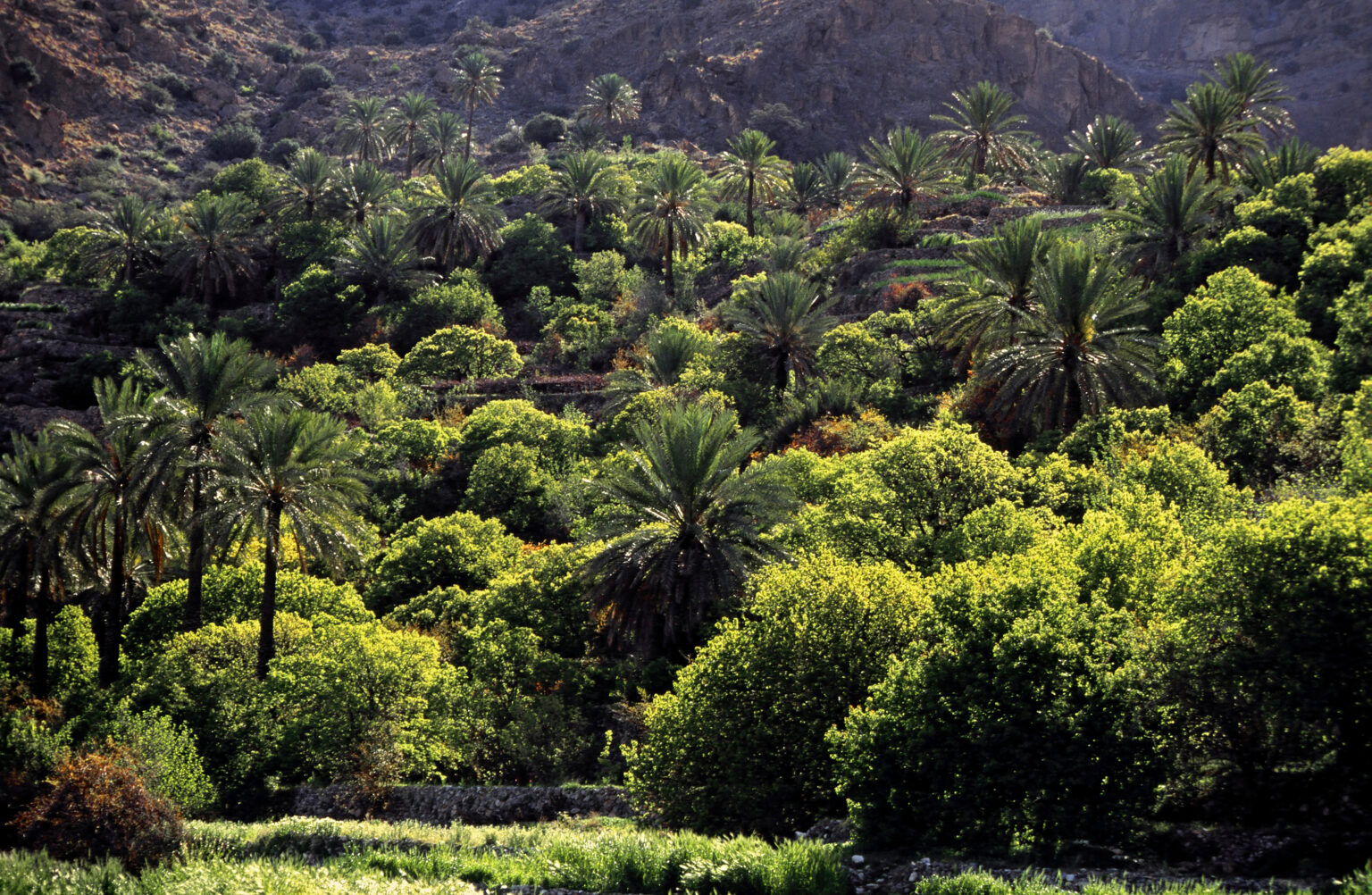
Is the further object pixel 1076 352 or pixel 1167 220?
pixel 1167 220

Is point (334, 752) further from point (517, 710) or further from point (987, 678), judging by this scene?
point (987, 678)

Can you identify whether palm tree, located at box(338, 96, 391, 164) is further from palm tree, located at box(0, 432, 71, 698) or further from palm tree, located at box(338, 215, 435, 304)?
palm tree, located at box(0, 432, 71, 698)

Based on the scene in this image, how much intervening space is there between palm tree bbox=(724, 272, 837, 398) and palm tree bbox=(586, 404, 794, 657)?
61.6ft

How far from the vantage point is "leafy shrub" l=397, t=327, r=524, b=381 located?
60594 mm

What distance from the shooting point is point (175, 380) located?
34.0 meters

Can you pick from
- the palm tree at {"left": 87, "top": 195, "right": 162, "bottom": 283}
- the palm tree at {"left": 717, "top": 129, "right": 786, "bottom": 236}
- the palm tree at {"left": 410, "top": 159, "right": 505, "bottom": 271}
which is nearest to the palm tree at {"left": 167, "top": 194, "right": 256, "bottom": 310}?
the palm tree at {"left": 87, "top": 195, "right": 162, "bottom": 283}

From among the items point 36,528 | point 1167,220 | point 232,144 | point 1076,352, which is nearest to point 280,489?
point 36,528

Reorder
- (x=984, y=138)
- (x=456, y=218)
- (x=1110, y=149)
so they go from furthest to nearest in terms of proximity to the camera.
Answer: (x=456, y=218) → (x=984, y=138) → (x=1110, y=149)

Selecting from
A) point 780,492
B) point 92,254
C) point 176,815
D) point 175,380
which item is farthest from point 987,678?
point 92,254

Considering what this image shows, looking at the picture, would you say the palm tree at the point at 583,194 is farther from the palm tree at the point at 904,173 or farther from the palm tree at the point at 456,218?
the palm tree at the point at 904,173

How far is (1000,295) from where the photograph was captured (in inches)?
1561

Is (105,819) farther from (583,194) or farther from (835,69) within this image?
(835,69)

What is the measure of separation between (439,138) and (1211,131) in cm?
6683

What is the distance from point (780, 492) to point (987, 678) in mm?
12609
